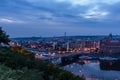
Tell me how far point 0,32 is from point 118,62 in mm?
66928

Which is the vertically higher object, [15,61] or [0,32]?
[0,32]

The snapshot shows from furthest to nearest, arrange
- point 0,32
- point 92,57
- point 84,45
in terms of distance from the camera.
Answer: point 84,45
point 92,57
point 0,32

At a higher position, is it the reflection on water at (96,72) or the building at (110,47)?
the building at (110,47)

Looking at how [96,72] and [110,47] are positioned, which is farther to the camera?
[110,47]

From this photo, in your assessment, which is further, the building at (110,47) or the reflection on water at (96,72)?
the building at (110,47)

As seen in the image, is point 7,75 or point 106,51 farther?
point 106,51

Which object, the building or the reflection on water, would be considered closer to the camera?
the reflection on water

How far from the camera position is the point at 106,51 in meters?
110

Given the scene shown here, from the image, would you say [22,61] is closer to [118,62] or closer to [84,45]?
[118,62]

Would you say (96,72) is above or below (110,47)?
below

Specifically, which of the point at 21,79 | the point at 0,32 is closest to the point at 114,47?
the point at 0,32

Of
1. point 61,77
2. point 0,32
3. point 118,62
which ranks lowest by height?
point 118,62

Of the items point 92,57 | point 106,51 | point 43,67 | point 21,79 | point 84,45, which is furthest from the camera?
point 84,45

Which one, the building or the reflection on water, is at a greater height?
the building
